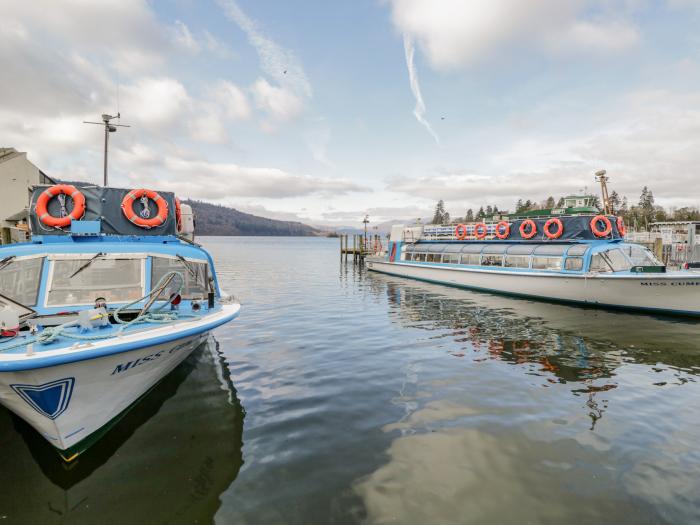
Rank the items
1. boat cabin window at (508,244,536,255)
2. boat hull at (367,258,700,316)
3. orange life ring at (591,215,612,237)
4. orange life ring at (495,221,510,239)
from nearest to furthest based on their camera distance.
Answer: boat hull at (367,258,700,316) < orange life ring at (591,215,612,237) < boat cabin window at (508,244,536,255) < orange life ring at (495,221,510,239)

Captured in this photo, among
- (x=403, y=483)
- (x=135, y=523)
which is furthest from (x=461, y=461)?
(x=135, y=523)

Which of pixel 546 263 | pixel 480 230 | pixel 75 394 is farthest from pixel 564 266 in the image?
pixel 75 394

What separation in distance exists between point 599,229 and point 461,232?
10190 mm

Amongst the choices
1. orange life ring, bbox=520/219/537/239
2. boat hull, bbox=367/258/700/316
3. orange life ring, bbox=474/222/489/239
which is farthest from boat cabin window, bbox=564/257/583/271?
orange life ring, bbox=474/222/489/239

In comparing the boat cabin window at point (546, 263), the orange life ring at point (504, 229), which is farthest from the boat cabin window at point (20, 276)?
the orange life ring at point (504, 229)

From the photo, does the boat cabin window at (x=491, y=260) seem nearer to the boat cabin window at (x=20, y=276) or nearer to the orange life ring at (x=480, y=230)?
the orange life ring at (x=480, y=230)

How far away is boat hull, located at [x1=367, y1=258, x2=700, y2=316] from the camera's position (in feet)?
55.9

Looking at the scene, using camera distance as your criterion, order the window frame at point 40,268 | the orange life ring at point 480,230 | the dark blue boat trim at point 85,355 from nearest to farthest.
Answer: the dark blue boat trim at point 85,355 < the window frame at point 40,268 < the orange life ring at point 480,230

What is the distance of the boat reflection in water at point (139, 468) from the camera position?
4.91 metres

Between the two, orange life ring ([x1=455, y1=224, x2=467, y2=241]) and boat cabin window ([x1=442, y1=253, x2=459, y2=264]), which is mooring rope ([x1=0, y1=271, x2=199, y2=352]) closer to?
boat cabin window ([x1=442, y1=253, x2=459, y2=264])

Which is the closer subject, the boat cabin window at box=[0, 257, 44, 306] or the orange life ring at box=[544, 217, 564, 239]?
the boat cabin window at box=[0, 257, 44, 306]

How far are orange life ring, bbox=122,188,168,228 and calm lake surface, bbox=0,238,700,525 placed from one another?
13.1ft

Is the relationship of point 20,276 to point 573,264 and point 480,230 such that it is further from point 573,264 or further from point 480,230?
point 480,230

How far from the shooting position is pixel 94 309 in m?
6.61
